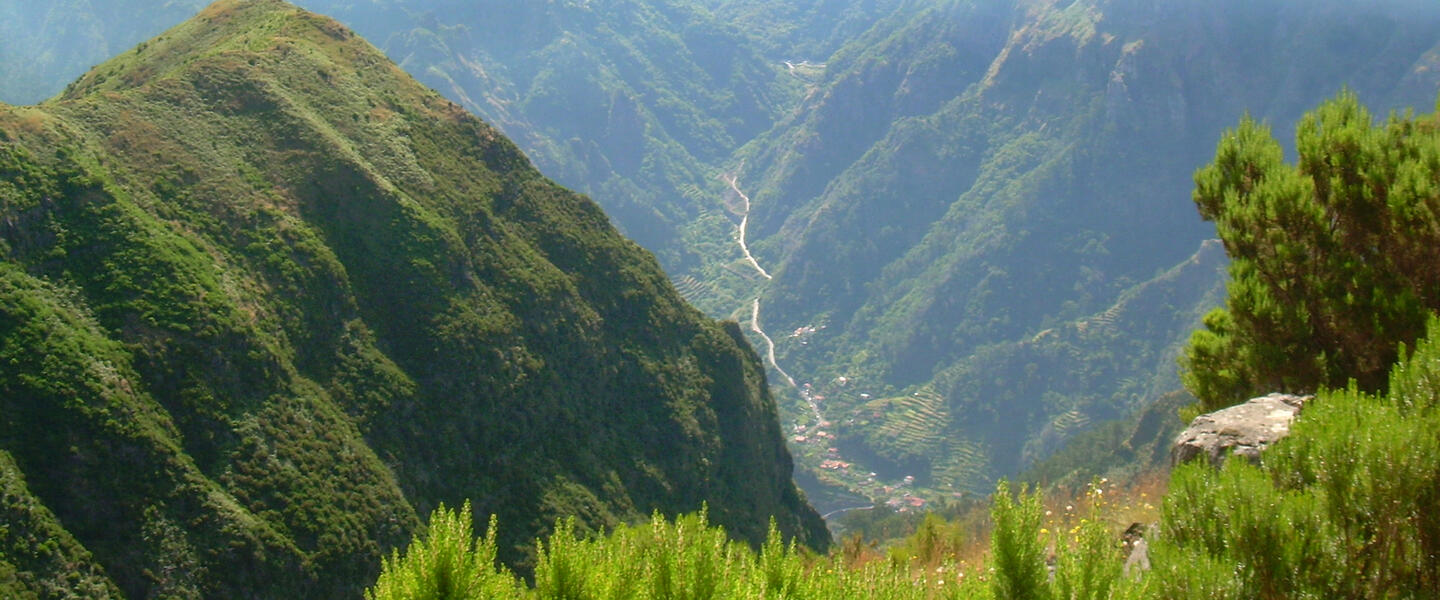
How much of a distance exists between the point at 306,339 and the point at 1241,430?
3748 centimetres

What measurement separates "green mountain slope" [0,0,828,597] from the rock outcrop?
28.8m

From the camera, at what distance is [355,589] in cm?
3431

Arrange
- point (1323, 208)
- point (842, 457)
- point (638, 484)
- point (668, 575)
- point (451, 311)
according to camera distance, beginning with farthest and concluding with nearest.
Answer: point (842, 457) → point (638, 484) → point (451, 311) → point (1323, 208) → point (668, 575)

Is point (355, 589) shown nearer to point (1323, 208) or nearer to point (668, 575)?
point (668, 575)

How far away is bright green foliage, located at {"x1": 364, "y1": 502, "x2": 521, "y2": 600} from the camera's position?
827 centimetres

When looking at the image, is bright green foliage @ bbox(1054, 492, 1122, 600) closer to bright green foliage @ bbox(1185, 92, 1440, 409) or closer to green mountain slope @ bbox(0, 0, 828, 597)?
bright green foliage @ bbox(1185, 92, 1440, 409)

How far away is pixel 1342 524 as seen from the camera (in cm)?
821

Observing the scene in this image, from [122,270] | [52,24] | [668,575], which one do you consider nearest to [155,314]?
[122,270]

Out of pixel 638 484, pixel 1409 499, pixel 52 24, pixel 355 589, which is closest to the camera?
pixel 1409 499

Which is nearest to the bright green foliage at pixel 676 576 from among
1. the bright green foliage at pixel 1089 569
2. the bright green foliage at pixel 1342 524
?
the bright green foliage at pixel 1089 569

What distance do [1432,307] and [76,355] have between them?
3612cm

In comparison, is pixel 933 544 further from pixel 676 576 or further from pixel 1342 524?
pixel 676 576

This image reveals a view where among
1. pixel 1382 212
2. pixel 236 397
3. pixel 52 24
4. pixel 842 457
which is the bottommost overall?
pixel 1382 212

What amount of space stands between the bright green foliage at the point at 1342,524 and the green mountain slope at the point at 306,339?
29.6 metres
